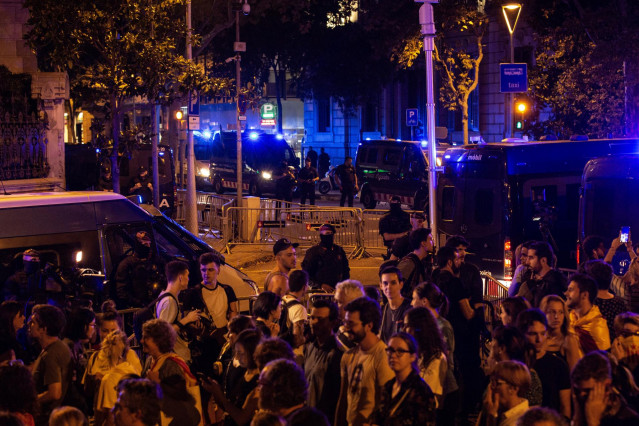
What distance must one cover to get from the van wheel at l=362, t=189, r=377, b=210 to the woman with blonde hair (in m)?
24.9

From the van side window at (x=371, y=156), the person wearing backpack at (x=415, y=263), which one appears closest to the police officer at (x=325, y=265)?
the person wearing backpack at (x=415, y=263)

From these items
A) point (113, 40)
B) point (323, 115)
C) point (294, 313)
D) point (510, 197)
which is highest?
point (113, 40)

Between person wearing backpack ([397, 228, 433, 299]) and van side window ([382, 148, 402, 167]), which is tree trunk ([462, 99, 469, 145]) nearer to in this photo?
van side window ([382, 148, 402, 167])

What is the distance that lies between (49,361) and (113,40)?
12.5 meters

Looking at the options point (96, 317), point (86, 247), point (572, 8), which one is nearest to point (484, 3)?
point (572, 8)

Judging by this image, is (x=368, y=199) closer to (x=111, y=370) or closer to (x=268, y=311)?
(x=268, y=311)

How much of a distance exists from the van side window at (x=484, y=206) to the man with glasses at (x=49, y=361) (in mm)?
9002

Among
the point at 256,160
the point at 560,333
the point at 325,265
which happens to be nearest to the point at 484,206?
the point at 325,265

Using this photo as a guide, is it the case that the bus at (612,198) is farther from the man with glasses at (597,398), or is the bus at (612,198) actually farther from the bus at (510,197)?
the man with glasses at (597,398)

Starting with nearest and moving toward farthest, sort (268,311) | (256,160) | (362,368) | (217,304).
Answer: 1. (362,368)
2. (268,311)
3. (217,304)
4. (256,160)

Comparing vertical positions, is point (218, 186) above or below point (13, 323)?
below

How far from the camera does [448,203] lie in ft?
50.5

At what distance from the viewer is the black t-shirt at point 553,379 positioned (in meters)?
5.95

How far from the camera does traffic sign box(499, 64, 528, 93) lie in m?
22.0
